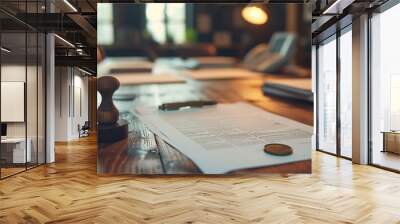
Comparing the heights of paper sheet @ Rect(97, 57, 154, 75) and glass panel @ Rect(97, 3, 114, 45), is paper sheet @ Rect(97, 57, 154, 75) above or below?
below

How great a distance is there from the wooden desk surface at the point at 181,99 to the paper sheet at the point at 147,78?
0.07 metres

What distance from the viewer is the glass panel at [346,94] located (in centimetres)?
816

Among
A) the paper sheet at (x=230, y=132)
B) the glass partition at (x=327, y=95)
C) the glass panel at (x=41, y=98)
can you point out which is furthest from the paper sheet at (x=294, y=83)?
the glass panel at (x=41, y=98)

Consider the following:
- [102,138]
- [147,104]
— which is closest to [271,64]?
Result: [147,104]

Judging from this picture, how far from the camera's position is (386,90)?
6.86 meters

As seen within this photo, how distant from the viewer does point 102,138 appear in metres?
5.83

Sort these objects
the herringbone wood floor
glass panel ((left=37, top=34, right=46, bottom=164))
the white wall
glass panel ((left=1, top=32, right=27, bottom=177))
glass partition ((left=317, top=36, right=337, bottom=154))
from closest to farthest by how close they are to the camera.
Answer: the herringbone wood floor < glass panel ((left=1, top=32, right=27, bottom=177)) < glass panel ((left=37, top=34, right=46, bottom=164)) < glass partition ((left=317, top=36, right=337, bottom=154)) < the white wall

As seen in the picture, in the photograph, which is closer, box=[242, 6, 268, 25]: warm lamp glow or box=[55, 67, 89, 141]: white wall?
box=[242, 6, 268, 25]: warm lamp glow

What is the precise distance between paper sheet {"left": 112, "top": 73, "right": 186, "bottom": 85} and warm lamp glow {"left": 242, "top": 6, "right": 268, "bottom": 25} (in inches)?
54.2

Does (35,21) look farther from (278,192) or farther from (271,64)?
(278,192)

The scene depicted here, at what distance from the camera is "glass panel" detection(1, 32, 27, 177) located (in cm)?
599

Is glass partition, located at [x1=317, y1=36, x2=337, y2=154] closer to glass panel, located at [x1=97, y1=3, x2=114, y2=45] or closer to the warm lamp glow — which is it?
the warm lamp glow

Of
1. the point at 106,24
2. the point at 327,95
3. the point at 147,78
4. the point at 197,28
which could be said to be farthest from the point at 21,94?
the point at 327,95

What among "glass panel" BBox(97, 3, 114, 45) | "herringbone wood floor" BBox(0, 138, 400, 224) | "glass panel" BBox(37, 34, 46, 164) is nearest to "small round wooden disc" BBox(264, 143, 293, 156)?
"herringbone wood floor" BBox(0, 138, 400, 224)
